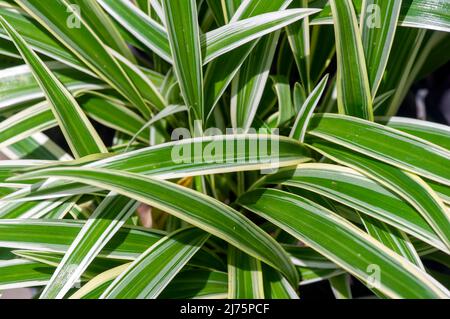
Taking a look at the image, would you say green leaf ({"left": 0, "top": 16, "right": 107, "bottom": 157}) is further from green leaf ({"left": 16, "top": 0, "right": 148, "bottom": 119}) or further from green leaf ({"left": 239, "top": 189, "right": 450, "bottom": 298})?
green leaf ({"left": 239, "top": 189, "right": 450, "bottom": 298})

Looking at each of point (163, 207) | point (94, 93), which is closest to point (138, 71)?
point (94, 93)

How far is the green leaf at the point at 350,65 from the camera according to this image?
0.65 m

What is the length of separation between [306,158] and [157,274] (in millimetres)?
259

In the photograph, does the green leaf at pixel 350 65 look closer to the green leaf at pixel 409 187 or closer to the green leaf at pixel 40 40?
the green leaf at pixel 409 187

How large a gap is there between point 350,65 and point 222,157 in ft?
0.70

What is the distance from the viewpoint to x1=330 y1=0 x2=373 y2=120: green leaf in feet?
2.15

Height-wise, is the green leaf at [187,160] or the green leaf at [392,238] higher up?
the green leaf at [187,160]

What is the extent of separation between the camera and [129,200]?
28.1 inches

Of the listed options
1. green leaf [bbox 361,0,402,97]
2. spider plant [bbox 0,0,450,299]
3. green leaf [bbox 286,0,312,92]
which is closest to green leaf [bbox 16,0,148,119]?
spider plant [bbox 0,0,450,299]

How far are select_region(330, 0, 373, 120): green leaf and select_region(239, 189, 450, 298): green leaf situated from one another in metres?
0.15

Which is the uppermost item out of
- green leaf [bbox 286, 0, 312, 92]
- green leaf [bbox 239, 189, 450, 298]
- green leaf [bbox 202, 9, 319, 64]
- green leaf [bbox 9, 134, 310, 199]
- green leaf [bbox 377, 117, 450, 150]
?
green leaf [bbox 286, 0, 312, 92]

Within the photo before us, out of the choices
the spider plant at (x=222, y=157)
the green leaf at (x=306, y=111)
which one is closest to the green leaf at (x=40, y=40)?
the spider plant at (x=222, y=157)

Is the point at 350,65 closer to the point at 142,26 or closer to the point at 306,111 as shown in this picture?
the point at 306,111
